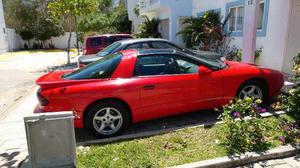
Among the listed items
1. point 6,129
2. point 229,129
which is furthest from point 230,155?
point 6,129

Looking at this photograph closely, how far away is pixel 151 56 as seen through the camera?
527 cm

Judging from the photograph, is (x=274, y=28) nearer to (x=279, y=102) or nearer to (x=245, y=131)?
(x=279, y=102)

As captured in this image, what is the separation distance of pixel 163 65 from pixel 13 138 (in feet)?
10.3

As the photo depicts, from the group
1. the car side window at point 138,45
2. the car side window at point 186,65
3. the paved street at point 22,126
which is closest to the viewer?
the paved street at point 22,126

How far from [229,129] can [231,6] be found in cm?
914

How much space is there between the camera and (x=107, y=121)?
190 inches

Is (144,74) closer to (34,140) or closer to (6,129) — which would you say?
(34,140)

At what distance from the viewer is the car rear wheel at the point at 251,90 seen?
555 centimetres

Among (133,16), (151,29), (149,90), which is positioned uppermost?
(133,16)

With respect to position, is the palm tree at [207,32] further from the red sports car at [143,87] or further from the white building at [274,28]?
the red sports car at [143,87]

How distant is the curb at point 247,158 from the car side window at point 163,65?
6.27ft

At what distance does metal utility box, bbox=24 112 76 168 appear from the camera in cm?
353

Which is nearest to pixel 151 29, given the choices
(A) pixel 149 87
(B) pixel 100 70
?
(B) pixel 100 70

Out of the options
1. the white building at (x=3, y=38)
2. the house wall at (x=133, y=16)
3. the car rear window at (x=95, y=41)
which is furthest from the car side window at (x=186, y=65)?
the white building at (x=3, y=38)
